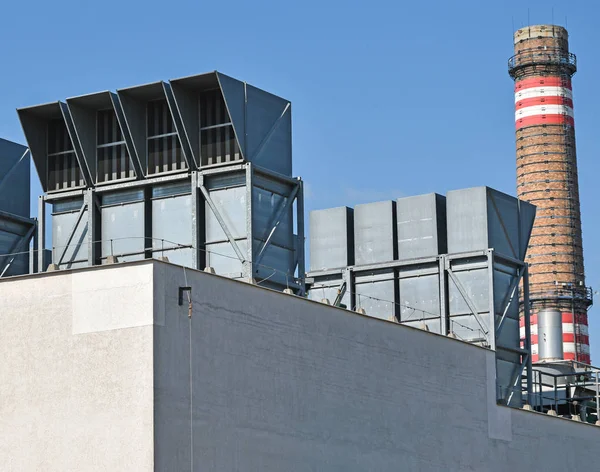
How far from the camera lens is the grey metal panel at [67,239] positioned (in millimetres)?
40594

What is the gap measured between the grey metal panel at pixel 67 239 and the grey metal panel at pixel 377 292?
10.8 m

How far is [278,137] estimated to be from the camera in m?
39.7

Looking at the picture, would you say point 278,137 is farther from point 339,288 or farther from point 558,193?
point 558,193

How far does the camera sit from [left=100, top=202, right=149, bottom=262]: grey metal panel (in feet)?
130

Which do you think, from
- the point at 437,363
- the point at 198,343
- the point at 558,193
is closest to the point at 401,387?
the point at 437,363

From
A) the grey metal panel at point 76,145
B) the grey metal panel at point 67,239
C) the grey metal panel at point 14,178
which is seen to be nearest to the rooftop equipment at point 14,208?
the grey metal panel at point 14,178

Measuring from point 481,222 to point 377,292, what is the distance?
4.40 meters

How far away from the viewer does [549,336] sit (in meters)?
68.1

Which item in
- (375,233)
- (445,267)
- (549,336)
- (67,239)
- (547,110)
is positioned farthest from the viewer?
(547,110)

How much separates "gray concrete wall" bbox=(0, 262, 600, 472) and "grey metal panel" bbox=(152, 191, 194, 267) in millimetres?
6323

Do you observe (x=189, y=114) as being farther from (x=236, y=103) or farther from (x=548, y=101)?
(x=548, y=101)

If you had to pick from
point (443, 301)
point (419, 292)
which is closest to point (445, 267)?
point (443, 301)

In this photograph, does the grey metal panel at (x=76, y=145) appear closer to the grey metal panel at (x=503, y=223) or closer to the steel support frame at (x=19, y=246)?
the steel support frame at (x=19, y=246)

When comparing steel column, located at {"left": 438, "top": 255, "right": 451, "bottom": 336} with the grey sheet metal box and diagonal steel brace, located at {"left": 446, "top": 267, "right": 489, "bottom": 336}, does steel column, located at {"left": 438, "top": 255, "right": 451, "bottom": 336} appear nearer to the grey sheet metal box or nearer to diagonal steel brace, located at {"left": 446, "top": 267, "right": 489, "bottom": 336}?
diagonal steel brace, located at {"left": 446, "top": 267, "right": 489, "bottom": 336}
